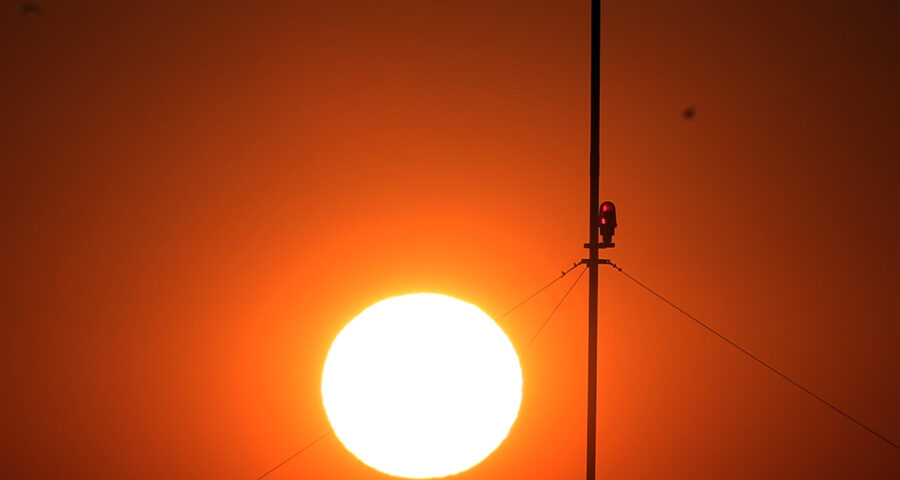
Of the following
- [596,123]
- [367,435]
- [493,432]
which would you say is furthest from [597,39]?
[367,435]

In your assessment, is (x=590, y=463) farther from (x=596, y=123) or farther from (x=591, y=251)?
(x=596, y=123)

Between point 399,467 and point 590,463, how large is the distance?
94 centimetres

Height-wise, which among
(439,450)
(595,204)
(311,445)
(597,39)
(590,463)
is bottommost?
(590,463)

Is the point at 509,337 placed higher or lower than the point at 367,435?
higher

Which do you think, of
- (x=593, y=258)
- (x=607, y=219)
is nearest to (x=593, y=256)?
(x=593, y=258)

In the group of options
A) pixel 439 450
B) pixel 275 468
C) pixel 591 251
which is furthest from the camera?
pixel 275 468

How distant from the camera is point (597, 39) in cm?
165

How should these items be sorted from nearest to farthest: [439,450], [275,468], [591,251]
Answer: [591,251] → [439,450] → [275,468]

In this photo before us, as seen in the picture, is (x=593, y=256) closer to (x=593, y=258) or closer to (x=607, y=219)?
(x=593, y=258)

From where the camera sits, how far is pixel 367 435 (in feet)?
7.22

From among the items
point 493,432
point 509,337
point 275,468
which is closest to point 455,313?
point 509,337

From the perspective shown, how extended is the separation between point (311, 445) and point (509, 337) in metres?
0.98

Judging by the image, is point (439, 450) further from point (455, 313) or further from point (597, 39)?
point (597, 39)

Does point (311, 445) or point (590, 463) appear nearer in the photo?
point (590, 463)
